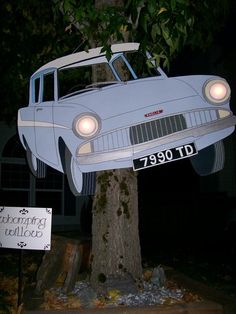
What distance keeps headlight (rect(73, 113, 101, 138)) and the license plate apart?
572 mm

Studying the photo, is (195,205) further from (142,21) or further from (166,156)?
(142,21)

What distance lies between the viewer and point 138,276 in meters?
5.99

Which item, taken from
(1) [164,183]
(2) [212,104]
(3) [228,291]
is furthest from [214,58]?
(2) [212,104]

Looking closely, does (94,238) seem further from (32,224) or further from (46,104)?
(46,104)

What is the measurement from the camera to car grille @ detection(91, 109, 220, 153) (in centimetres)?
539

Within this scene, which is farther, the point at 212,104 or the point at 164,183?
the point at 164,183

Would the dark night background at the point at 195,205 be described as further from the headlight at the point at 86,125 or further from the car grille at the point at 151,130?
the headlight at the point at 86,125

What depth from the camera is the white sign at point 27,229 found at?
17.9 feet

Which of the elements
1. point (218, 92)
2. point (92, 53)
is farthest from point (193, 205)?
point (92, 53)

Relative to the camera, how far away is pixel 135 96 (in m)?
5.49

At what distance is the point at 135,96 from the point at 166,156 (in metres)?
0.76

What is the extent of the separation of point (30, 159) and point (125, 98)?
4.16 feet

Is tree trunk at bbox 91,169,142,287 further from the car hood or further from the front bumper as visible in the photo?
the car hood

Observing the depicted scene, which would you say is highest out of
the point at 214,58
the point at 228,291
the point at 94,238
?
the point at 214,58
